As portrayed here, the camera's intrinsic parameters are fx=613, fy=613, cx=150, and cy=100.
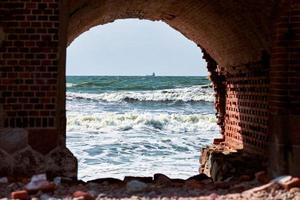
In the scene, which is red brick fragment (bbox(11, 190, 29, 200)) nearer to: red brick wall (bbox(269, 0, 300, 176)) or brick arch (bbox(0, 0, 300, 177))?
brick arch (bbox(0, 0, 300, 177))

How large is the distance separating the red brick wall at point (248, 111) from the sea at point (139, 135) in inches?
69.6

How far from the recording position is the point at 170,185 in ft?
23.6

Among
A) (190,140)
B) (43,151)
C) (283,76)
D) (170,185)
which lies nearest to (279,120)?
(283,76)

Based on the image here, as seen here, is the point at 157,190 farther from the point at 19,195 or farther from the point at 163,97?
the point at 163,97

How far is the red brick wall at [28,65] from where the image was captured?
24.2ft

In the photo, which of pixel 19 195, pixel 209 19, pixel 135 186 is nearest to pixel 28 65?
pixel 19 195

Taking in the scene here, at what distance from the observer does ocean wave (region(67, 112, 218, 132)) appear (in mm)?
26464

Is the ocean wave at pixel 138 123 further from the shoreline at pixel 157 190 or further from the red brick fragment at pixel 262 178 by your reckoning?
the shoreline at pixel 157 190

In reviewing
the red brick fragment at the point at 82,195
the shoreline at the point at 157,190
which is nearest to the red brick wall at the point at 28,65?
the shoreline at the point at 157,190

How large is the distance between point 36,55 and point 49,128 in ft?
2.94

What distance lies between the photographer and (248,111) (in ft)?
34.3

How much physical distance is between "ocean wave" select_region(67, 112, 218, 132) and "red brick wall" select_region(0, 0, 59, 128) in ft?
60.0

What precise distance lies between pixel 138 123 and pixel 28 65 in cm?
2087

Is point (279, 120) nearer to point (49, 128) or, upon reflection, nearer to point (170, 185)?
point (170, 185)
